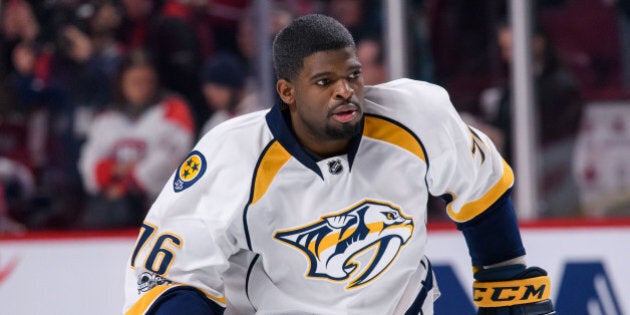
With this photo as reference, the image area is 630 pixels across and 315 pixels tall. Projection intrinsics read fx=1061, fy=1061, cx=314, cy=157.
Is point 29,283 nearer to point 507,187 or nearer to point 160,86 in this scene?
point 160,86

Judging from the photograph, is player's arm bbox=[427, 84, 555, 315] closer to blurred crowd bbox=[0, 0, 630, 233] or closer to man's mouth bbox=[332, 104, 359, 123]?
man's mouth bbox=[332, 104, 359, 123]

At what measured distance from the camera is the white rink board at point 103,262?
3801mm

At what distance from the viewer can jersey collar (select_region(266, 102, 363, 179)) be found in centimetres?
226

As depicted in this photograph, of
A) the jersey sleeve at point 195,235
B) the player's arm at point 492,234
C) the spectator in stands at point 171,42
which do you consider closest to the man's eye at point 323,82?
the jersey sleeve at point 195,235

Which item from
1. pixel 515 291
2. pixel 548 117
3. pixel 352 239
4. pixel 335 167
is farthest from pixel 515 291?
pixel 548 117

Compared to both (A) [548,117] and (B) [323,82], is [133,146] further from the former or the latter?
(B) [323,82]

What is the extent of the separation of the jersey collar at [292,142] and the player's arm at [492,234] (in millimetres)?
223

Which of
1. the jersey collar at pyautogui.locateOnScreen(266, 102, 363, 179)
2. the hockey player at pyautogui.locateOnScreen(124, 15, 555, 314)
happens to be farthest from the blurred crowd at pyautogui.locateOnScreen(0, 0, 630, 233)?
the jersey collar at pyautogui.locateOnScreen(266, 102, 363, 179)

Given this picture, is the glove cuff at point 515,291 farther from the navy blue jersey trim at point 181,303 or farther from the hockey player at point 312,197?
the navy blue jersey trim at point 181,303

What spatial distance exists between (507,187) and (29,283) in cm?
222

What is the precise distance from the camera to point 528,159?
405 centimetres

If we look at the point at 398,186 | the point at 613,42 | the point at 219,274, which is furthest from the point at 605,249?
the point at 219,274

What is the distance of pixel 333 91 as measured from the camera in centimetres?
214

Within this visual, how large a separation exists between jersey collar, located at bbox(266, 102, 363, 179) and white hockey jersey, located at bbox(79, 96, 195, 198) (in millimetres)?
2073
